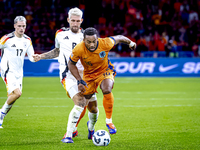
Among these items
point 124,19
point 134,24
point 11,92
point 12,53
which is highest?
point 124,19

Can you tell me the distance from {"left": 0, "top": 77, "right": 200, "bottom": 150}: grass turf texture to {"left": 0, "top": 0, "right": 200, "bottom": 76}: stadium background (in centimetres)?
430

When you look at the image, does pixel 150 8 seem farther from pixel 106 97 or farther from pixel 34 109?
pixel 106 97

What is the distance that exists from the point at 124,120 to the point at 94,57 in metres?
2.71

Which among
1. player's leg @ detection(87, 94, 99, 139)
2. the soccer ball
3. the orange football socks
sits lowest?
the soccer ball

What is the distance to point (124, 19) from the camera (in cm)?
2248

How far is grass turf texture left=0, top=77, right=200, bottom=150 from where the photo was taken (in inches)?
206

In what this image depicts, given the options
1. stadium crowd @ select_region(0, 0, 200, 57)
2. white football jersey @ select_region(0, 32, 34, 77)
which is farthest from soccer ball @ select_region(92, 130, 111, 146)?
stadium crowd @ select_region(0, 0, 200, 57)

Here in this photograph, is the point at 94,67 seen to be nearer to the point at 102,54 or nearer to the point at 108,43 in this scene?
the point at 102,54

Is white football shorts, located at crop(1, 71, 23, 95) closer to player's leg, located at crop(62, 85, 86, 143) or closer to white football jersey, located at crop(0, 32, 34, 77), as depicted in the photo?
white football jersey, located at crop(0, 32, 34, 77)

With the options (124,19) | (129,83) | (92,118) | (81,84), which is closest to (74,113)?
(81,84)

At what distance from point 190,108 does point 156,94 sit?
2.96m

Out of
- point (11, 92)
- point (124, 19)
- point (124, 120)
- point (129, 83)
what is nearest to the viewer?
point (11, 92)

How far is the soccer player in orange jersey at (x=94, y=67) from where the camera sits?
5.00 m

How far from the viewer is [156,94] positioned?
39.2 ft
